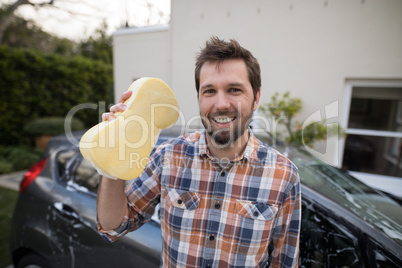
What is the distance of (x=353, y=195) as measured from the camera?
1.64 meters

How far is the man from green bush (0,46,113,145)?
24.6 ft

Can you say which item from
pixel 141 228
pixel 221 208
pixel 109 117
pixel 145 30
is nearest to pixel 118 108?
pixel 109 117

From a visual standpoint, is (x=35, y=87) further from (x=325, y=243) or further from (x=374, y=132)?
(x=374, y=132)

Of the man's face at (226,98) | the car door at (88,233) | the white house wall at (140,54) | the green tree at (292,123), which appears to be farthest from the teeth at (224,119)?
the white house wall at (140,54)

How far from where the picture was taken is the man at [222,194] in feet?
3.55

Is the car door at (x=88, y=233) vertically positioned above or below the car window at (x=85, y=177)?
below

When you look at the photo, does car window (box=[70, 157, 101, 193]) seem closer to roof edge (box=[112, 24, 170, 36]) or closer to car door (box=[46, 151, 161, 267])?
car door (box=[46, 151, 161, 267])

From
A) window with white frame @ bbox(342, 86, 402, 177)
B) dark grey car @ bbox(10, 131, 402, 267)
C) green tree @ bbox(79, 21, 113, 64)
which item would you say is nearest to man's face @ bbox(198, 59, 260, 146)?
dark grey car @ bbox(10, 131, 402, 267)

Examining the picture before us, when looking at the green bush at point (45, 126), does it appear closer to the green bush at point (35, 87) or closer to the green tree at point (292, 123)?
the green bush at point (35, 87)

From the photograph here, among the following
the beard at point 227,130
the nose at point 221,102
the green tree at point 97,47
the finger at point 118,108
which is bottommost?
the beard at point 227,130

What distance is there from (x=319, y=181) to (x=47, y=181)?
2198 mm

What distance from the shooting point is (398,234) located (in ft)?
4.30

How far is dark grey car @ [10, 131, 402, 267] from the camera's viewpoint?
1.29 meters

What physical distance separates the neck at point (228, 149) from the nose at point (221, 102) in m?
0.19
